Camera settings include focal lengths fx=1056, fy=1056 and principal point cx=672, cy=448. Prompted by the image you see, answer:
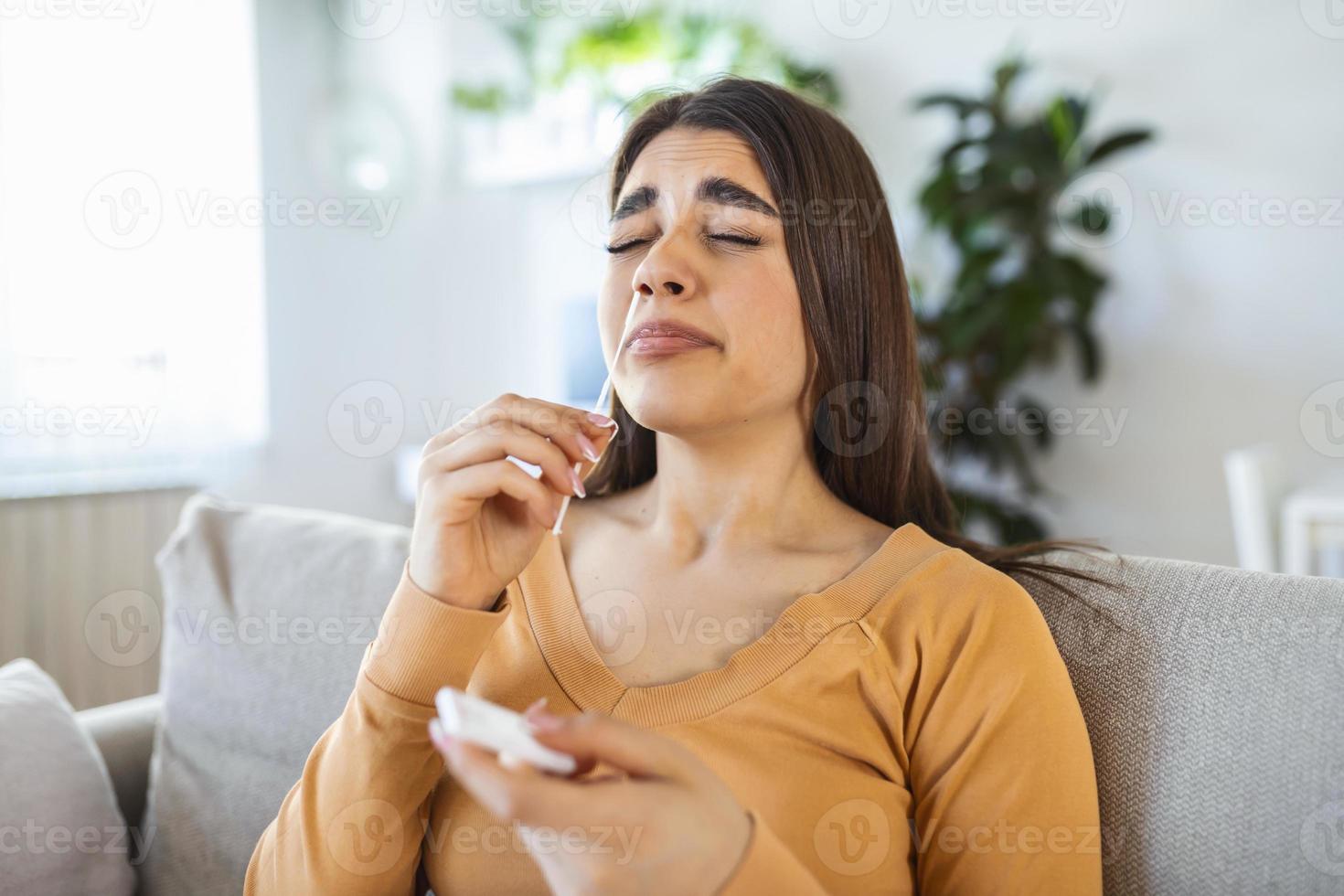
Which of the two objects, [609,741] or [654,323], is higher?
[654,323]

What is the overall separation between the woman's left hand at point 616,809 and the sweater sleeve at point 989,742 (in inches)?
11.9

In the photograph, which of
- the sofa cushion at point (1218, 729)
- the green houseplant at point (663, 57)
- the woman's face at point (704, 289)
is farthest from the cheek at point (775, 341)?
the green houseplant at point (663, 57)

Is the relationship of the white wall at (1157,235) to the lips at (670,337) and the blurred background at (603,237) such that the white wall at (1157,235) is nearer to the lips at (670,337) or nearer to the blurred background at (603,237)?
the blurred background at (603,237)

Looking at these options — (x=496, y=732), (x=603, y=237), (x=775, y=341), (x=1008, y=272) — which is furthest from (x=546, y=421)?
(x=1008, y=272)

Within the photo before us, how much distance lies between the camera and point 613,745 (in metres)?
0.63

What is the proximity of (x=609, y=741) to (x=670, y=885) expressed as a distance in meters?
0.11

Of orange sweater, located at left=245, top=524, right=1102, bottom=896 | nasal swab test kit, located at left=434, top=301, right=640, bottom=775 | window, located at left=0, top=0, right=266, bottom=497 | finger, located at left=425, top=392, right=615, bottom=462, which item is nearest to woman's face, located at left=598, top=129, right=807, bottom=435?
finger, located at left=425, top=392, right=615, bottom=462

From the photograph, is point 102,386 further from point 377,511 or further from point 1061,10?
point 1061,10

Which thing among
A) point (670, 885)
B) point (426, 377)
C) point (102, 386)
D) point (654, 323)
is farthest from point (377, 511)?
point (670, 885)

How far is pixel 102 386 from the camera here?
3180mm

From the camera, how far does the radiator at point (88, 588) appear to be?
3010 mm

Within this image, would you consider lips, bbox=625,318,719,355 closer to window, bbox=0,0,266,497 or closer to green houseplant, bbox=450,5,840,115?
green houseplant, bbox=450,5,840,115

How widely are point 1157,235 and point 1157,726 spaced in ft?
7.41

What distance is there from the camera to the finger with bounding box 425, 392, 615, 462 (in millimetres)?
937
